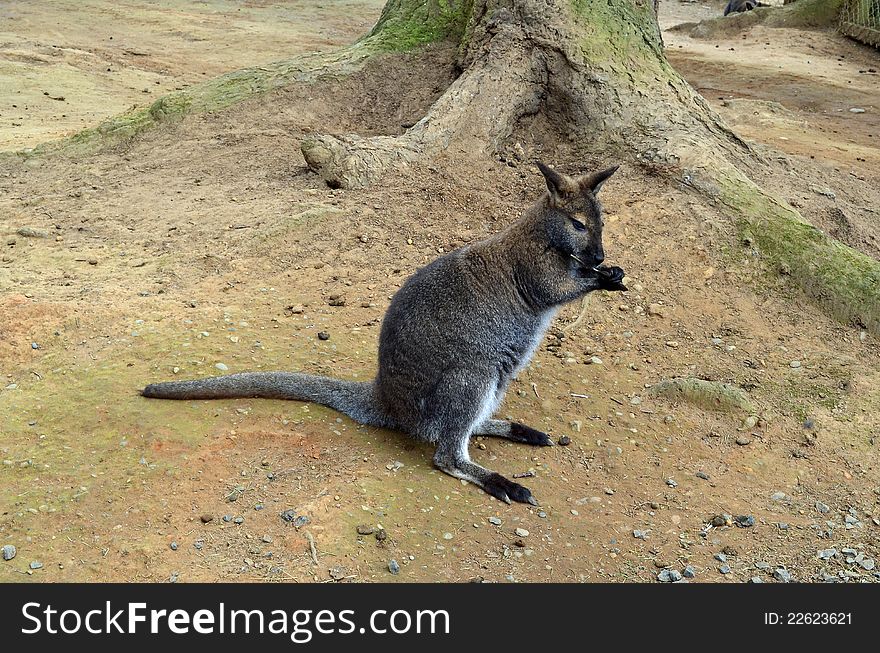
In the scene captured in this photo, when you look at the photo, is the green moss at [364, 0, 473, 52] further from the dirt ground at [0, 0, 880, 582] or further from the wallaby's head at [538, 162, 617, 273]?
the wallaby's head at [538, 162, 617, 273]

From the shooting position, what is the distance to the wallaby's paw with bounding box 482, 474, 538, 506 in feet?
13.9

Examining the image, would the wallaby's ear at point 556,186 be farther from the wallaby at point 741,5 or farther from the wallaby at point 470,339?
the wallaby at point 741,5

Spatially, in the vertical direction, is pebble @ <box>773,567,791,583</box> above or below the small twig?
above

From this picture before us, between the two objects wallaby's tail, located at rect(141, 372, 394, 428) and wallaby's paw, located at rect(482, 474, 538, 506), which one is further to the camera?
wallaby's tail, located at rect(141, 372, 394, 428)

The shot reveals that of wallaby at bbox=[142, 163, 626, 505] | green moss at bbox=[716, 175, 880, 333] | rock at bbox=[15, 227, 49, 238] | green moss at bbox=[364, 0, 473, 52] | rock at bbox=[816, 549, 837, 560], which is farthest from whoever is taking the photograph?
green moss at bbox=[364, 0, 473, 52]

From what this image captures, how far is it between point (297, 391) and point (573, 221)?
1686 mm

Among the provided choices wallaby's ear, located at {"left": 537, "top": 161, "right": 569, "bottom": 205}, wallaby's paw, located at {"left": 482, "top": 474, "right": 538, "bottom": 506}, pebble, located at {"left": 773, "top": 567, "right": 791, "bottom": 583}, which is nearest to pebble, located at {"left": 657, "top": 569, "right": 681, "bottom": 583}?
pebble, located at {"left": 773, "top": 567, "right": 791, "bottom": 583}

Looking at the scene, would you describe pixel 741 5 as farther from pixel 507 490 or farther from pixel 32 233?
pixel 507 490

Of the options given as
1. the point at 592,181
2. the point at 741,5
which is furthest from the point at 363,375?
the point at 741,5

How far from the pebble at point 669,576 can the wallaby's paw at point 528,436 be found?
1042 millimetres

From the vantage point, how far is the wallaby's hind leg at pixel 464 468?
14.0 ft

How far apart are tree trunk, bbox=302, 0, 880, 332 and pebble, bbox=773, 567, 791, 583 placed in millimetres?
3114

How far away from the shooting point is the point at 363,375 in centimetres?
509

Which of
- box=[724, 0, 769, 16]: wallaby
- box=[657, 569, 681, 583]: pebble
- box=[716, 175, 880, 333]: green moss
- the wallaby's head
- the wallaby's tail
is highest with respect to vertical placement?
box=[724, 0, 769, 16]: wallaby
